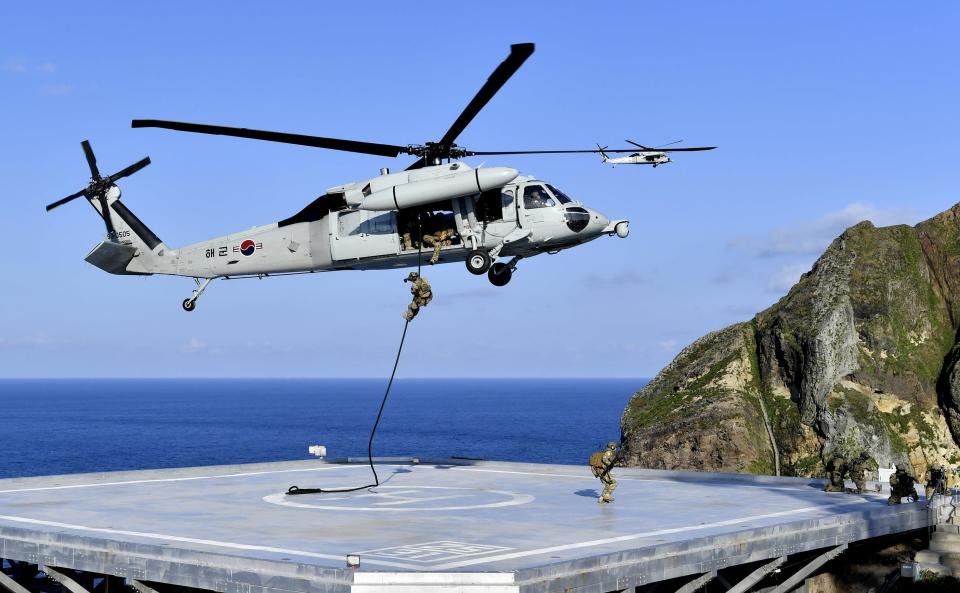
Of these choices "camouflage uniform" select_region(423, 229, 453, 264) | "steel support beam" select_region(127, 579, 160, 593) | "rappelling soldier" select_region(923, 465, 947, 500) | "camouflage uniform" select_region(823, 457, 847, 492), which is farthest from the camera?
"camouflage uniform" select_region(823, 457, 847, 492)

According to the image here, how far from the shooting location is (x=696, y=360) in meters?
97.3

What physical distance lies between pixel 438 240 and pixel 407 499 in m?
7.27

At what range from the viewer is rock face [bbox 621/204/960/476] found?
8369 cm

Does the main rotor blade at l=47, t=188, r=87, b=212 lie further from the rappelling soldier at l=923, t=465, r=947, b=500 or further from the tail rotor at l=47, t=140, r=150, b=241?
the rappelling soldier at l=923, t=465, r=947, b=500

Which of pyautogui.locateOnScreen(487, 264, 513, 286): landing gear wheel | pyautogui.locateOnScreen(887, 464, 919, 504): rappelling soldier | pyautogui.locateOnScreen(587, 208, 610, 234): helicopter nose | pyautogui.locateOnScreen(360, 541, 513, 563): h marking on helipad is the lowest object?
pyautogui.locateOnScreen(360, 541, 513, 563): h marking on helipad

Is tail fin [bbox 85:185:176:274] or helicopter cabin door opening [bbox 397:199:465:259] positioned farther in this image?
tail fin [bbox 85:185:176:274]

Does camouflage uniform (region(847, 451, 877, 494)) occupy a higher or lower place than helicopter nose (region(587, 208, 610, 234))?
lower

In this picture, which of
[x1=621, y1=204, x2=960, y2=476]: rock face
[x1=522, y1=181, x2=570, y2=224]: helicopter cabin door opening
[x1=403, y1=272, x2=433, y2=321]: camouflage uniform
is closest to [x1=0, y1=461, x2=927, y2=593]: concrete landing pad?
[x1=403, y1=272, x2=433, y2=321]: camouflage uniform

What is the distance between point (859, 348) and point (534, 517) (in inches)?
2808

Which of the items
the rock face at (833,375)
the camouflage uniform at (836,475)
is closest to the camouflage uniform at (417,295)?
the camouflage uniform at (836,475)

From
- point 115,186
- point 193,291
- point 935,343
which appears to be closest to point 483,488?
point 193,291

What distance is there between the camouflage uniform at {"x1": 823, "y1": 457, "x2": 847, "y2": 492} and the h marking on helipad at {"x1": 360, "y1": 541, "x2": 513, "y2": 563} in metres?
14.1

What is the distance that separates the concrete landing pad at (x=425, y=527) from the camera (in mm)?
19391

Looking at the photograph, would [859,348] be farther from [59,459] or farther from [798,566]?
[59,459]
